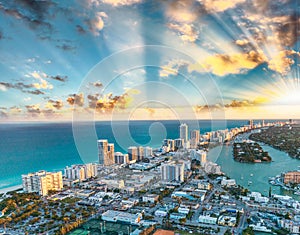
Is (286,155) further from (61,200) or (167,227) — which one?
(61,200)

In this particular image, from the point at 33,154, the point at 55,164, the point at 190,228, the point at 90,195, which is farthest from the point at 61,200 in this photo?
the point at 33,154

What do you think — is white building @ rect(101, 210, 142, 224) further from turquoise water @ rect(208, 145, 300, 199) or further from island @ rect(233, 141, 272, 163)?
island @ rect(233, 141, 272, 163)

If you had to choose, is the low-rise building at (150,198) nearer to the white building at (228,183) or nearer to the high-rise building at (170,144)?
the white building at (228,183)

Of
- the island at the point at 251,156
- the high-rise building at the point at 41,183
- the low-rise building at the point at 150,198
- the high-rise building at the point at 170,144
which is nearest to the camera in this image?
the low-rise building at the point at 150,198

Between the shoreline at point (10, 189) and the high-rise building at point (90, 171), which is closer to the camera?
the shoreline at point (10, 189)

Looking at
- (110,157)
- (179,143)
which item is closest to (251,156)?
(179,143)

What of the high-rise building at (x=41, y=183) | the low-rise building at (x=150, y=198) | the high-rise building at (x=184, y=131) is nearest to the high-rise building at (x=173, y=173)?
the low-rise building at (x=150, y=198)

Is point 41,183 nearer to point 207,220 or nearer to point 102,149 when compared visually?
point 102,149
